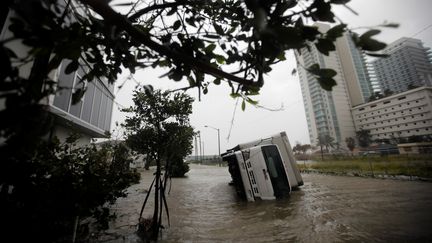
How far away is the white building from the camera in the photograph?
204 ft

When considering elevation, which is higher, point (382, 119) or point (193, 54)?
point (382, 119)

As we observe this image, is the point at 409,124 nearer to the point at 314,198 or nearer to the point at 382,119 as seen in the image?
the point at 382,119

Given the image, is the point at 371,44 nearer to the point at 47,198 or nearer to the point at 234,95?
the point at 234,95

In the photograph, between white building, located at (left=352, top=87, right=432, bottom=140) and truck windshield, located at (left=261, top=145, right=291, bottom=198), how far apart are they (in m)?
81.6

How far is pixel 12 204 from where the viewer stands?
2.13m

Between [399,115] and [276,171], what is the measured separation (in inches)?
3479

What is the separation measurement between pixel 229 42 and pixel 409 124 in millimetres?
94197

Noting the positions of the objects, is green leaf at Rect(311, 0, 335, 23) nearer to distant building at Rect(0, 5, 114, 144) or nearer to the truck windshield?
distant building at Rect(0, 5, 114, 144)

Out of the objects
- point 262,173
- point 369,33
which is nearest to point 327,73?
point 369,33

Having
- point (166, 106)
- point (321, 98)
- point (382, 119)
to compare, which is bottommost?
point (166, 106)

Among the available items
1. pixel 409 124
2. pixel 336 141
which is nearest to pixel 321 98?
pixel 336 141

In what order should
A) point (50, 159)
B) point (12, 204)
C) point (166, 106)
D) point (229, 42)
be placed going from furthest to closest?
point (166, 106)
point (50, 159)
point (12, 204)
point (229, 42)

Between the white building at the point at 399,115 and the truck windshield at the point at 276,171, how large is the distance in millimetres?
81612

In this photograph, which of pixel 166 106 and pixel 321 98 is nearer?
pixel 166 106
